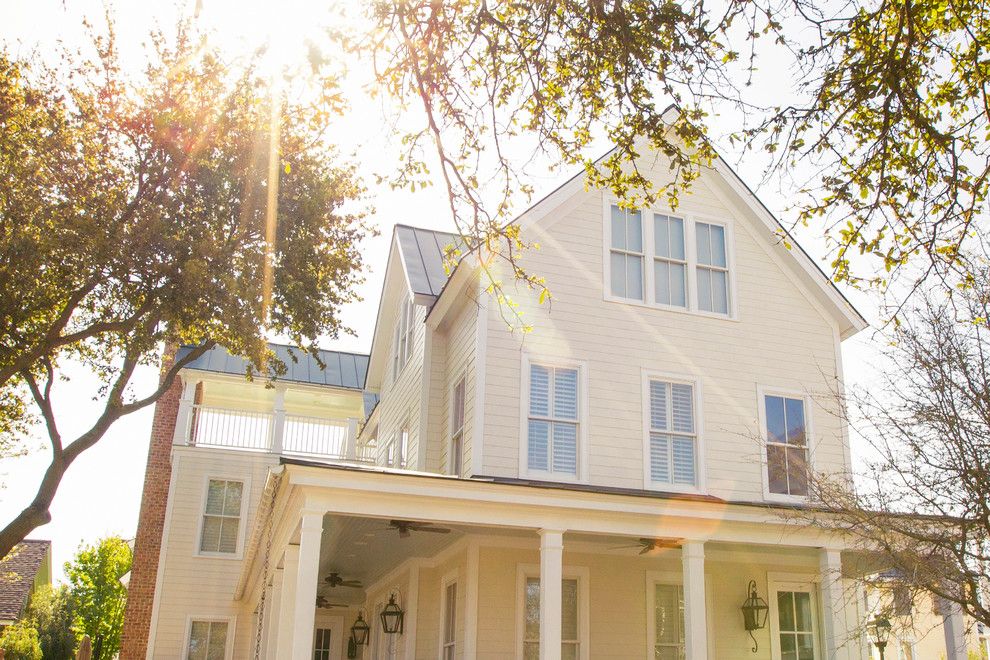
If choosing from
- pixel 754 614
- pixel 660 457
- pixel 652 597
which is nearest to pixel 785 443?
pixel 660 457

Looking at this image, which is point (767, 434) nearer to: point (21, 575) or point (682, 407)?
point (682, 407)

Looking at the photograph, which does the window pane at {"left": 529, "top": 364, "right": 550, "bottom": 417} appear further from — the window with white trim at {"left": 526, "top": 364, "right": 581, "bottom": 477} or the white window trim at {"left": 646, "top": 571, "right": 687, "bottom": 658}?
the white window trim at {"left": 646, "top": 571, "right": 687, "bottom": 658}

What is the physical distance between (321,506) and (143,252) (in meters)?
7.43

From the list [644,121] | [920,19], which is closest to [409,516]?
[644,121]

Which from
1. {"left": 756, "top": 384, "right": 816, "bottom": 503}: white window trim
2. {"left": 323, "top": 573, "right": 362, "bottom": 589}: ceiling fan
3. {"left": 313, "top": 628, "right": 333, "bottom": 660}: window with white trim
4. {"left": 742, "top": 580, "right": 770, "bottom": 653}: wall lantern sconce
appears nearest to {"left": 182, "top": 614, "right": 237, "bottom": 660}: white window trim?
{"left": 313, "top": 628, "right": 333, "bottom": 660}: window with white trim

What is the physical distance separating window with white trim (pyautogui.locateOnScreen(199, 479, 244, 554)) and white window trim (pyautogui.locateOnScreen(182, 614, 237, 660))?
139 centimetres

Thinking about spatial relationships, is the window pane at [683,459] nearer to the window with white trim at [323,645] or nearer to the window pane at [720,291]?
the window pane at [720,291]

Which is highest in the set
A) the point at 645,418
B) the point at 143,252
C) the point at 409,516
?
the point at 143,252

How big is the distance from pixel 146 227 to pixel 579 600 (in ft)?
29.5

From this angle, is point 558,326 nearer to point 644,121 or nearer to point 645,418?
point 645,418

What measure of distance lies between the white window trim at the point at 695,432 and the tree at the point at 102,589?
151 feet

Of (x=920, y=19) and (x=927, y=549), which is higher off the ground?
(x=920, y=19)

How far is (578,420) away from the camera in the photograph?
13117 mm

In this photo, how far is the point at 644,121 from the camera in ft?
20.7
